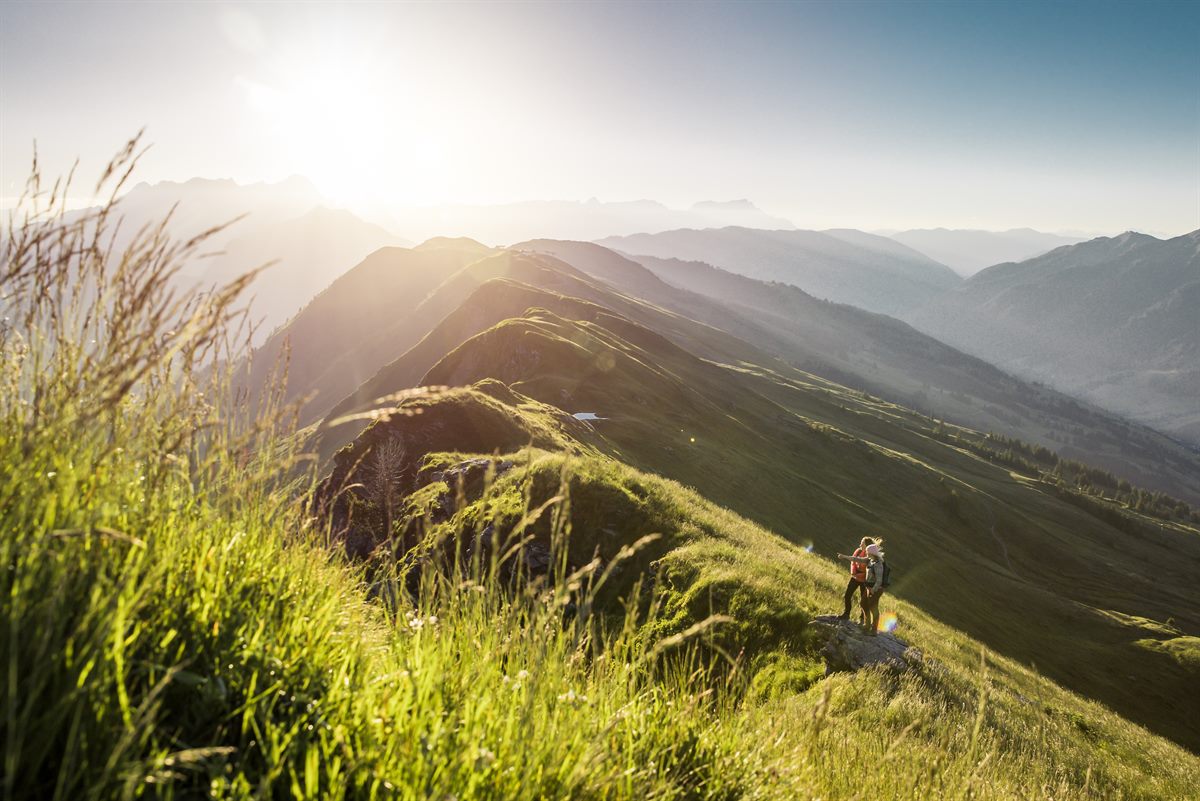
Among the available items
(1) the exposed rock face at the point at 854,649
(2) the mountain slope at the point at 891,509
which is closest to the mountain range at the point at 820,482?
(2) the mountain slope at the point at 891,509

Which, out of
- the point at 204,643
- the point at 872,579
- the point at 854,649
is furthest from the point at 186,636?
the point at 872,579

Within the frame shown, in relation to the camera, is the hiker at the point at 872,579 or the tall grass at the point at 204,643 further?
the hiker at the point at 872,579

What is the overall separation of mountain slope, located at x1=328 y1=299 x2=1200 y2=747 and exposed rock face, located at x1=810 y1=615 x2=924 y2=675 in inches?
959

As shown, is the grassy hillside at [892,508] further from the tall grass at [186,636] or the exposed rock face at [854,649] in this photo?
the tall grass at [186,636]

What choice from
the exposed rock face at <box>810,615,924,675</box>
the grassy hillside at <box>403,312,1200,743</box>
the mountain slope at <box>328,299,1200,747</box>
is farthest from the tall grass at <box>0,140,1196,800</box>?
the grassy hillside at <box>403,312,1200,743</box>

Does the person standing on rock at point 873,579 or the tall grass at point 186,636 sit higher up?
the tall grass at point 186,636

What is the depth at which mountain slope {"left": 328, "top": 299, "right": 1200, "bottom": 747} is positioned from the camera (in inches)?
1946

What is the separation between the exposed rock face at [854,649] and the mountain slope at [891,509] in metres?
24.4

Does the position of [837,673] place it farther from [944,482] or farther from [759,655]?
[944,482]

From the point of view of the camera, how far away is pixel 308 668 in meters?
3.12

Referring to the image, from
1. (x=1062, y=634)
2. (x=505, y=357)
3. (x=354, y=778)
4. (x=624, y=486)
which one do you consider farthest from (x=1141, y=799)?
(x=1062, y=634)

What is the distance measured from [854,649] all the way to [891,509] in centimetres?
7936

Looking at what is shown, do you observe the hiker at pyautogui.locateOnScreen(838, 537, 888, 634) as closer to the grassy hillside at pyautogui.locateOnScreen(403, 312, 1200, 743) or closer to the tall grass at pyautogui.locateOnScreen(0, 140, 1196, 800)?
the tall grass at pyautogui.locateOnScreen(0, 140, 1196, 800)

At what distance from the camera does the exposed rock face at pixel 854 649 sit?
1254 cm
